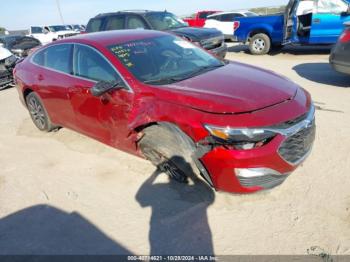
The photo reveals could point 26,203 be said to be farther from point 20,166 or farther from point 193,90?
point 193,90

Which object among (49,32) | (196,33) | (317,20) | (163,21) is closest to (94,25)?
(163,21)

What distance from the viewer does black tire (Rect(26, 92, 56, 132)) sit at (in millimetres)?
5270

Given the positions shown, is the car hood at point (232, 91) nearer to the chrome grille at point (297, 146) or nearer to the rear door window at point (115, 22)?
the chrome grille at point (297, 146)

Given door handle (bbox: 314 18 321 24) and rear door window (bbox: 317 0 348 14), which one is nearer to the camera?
rear door window (bbox: 317 0 348 14)

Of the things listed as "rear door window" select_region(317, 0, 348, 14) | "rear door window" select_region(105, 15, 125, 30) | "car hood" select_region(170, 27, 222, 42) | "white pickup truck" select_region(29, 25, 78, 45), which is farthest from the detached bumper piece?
"white pickup truck" select_region(29, 25, 78, 45)

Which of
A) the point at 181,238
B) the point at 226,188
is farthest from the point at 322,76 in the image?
the point at 181,238

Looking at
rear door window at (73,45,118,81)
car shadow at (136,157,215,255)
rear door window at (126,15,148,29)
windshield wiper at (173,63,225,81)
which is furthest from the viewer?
rear door window at (126,15,148,29)

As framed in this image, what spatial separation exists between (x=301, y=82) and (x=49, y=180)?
6024 millimetres

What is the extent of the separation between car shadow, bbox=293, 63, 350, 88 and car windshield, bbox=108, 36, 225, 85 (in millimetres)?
4230

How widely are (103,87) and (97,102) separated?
1.77 ft

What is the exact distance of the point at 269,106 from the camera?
3.00 m

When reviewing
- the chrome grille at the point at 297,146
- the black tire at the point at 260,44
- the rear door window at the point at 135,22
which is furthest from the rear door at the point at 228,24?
the chrome grille at the point at 297,146

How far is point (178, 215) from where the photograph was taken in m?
3.16

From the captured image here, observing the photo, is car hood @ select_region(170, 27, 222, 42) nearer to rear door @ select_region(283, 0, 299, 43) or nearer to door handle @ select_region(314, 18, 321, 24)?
rear door @ select_region(283, 0, 299, 43)
